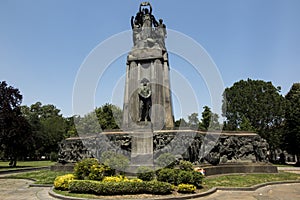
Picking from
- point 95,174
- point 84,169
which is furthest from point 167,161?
point 84,169

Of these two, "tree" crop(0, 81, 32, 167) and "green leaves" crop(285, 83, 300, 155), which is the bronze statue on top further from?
"green leaves" crop(285, 83, 300, 155)

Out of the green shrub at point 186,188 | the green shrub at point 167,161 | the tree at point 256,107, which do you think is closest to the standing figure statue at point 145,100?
the green shrub at point 167,161

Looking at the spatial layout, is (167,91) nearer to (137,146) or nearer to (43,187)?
(137,146)

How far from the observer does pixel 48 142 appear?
60438mm

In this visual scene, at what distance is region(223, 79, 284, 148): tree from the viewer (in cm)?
4275

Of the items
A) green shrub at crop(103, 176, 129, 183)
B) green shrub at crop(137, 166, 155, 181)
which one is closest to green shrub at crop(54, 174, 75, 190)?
green shrub at crop(103, 176, 129, 183)

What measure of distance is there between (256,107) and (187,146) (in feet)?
104

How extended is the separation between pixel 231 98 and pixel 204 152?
32.1 meters

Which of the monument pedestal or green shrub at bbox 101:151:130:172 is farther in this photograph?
the monument pedestal

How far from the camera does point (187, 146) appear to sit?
1634 centimetres

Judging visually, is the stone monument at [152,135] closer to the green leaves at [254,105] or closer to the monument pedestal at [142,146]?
the monument pedestal at [142,146]

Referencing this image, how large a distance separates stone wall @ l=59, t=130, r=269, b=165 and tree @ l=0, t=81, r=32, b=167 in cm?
787

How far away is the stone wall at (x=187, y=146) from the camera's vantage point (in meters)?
16.5

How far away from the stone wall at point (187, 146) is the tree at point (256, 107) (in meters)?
21.0
